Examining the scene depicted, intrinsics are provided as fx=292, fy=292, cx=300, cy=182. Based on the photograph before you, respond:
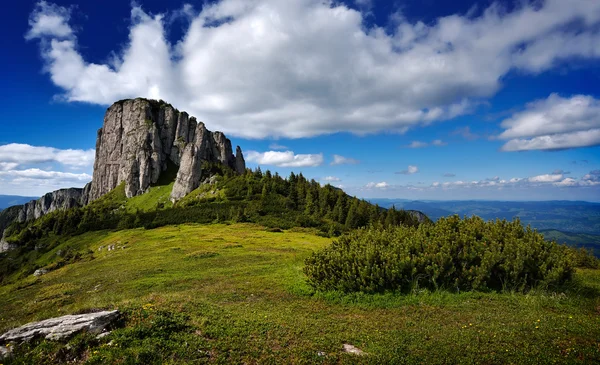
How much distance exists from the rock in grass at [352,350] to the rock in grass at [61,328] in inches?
398

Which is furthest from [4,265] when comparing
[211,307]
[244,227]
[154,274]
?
[211,307]

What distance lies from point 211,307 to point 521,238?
21.5 metres

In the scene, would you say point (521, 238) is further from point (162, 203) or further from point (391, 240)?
point (162, 203)

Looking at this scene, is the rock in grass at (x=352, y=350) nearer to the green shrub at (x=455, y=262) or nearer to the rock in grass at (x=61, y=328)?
the green shrub at (x=455, y=262)

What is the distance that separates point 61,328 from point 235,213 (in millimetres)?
98899

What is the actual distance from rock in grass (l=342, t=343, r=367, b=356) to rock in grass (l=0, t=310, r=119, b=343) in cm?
1011

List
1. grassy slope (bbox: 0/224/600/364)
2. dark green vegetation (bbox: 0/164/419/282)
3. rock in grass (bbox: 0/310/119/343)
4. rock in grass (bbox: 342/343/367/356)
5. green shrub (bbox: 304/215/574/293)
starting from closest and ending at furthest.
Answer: grassy slope (bbox: 0/224/600/364) → rock in grass (bbox: 0/310/119/343) → rock in grass (bbox: 342/343/367/356) → green shrub (bbox: 304/215/574/293) → dark green vegetation (bbox: 0/164/419/282)

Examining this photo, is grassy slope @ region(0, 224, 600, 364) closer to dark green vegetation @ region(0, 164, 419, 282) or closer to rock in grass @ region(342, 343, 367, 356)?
rock in grass @ region(342, 343, 367, 356)

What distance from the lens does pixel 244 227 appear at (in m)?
92.0

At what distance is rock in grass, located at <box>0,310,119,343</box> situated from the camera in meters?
11.4

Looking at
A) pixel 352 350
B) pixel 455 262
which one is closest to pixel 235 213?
pixel 455 262

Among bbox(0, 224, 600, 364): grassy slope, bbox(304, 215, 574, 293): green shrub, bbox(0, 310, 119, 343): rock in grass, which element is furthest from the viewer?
bbox(304, 215, 574, 293): green shrub

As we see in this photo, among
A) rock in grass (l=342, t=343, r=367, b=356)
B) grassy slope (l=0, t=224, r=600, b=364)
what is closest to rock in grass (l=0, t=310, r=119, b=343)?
grassy slope (l=0, t=224, r=600, b=364)

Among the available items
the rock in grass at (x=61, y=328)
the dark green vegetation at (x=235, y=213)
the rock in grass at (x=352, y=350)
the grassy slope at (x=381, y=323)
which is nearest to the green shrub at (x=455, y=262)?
the grassy slope at (x=381, y=323)
